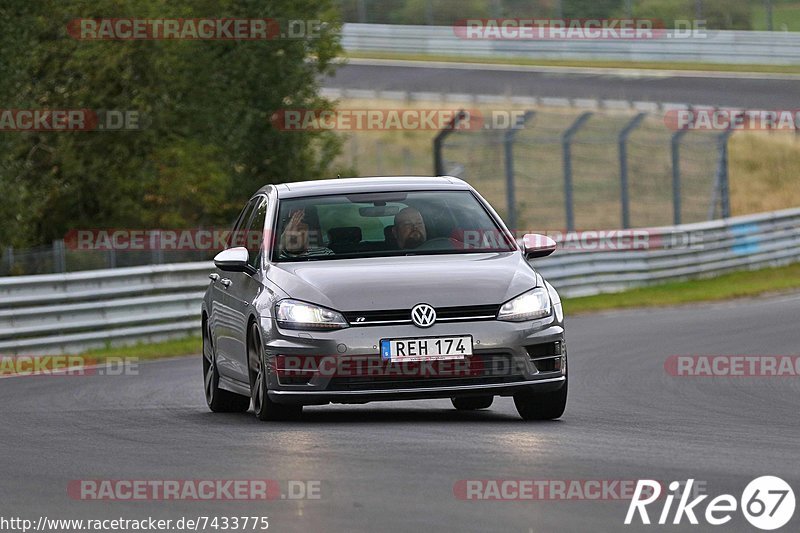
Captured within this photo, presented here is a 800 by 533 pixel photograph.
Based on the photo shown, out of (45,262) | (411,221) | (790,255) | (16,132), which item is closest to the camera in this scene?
(411,221)

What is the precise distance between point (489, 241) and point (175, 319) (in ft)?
36.9

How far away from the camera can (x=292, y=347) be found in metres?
10.1

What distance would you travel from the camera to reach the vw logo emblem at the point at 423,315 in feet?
32.7

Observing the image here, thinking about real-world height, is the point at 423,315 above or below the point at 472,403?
above

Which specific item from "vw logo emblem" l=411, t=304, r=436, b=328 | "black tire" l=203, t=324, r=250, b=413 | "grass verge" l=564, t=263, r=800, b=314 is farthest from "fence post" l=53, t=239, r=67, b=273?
"vw logo emblem" l=411, t=304, r=436, b=328

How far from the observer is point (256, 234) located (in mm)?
11664

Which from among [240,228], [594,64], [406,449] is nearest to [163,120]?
[240,228]

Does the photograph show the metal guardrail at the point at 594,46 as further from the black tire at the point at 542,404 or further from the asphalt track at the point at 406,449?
the black tire at the point at 542,404

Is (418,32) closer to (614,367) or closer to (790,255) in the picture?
(790,255)

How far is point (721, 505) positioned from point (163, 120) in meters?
23.9

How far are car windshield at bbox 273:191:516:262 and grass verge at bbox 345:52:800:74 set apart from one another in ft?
125

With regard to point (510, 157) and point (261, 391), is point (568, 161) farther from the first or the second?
point (261, 391)

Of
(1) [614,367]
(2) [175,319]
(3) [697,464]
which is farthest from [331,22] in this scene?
(3) [697,464]

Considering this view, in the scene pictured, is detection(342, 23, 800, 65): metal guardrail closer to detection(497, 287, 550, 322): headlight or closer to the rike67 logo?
detection(497, 287, 550, 322): headlight
